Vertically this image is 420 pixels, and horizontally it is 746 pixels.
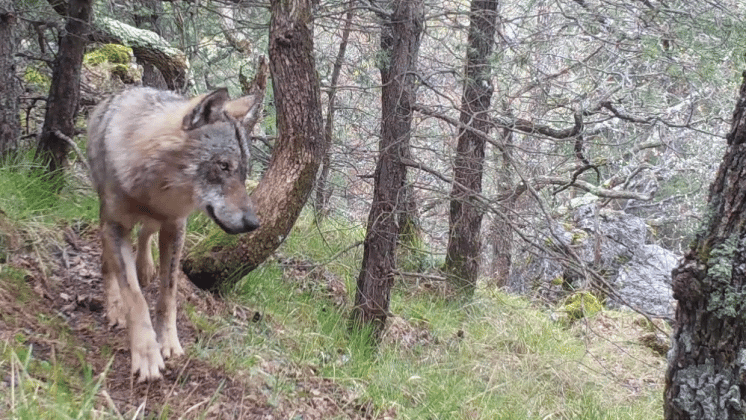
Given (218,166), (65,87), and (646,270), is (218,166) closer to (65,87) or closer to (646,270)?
(65,87)

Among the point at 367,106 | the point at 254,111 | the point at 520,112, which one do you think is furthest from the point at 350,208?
the point at 254,111

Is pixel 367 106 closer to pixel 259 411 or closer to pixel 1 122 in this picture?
pixel 1 122

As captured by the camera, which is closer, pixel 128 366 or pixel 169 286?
pixel 128 366

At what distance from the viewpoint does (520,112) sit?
7.21 meters

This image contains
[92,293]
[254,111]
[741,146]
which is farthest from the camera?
[92,293]

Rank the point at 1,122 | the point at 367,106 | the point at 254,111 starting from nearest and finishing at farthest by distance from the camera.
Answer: the point at 254,111 → the point at 1,122 → the point at 367,106

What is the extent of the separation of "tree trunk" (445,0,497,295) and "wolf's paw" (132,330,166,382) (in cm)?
266

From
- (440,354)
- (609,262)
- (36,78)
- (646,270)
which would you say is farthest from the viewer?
(609,262)

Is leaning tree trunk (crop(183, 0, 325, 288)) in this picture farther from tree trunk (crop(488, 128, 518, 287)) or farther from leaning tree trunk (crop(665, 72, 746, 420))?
leaning tree trunk (crop(665, 72, 746, 420))

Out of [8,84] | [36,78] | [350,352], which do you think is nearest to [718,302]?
[350,352]

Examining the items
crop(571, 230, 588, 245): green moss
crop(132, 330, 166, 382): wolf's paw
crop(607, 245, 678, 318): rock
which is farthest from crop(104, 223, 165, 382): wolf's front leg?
crop(571, 230, 588, 245): green moss

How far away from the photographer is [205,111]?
3.84m

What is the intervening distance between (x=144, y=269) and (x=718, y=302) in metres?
4.10

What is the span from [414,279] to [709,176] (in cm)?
466
